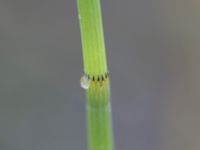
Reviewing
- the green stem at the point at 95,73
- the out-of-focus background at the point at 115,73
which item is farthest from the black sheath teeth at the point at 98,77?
the out-of-focus background at the point at 115,73

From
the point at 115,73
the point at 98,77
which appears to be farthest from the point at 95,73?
the point at 115,73

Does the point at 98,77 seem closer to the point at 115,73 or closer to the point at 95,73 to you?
the point at 95,73

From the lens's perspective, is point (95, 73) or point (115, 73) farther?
point (115, 73)

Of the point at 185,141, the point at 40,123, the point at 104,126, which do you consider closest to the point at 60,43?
the point at 40,123

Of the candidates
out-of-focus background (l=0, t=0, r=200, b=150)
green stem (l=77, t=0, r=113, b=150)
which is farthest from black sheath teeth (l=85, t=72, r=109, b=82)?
out-of-focus background (l=0, t=0, r=200, b=150)

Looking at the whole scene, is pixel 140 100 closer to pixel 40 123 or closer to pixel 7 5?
pixel 40 123

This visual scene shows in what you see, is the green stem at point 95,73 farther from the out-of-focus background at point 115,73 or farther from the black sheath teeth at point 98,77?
the out-of-focus background at point 115,73
